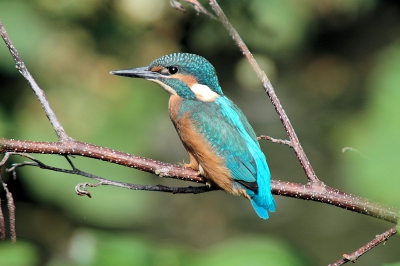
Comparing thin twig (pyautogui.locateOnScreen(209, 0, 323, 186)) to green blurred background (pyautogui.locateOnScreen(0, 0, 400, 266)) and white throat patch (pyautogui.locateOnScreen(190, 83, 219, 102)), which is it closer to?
green blurred background (pyautogui.locateOnScreen(0, 0, 400, 266))

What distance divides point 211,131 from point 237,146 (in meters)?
0.12

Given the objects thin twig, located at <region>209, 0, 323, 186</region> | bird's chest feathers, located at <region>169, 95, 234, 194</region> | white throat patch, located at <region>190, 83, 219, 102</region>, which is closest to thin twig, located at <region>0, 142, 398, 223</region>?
thin twig, located at <region>209, 0, 323, 186</region>

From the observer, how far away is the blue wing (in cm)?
204

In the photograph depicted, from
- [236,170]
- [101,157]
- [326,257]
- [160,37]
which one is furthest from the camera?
[326,257]

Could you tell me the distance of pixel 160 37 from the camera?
3609mm

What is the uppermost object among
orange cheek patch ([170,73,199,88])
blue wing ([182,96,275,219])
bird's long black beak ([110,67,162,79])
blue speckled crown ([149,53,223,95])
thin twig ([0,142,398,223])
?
blue speckled crown ([149,53,223,95])

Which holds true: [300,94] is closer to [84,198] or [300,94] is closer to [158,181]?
[158,181]

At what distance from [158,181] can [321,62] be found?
6.00 ft

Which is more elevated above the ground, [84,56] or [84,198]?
[84,56]

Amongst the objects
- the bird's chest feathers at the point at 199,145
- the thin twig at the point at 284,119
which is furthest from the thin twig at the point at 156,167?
the bird's chest feathers at the point at 199,145

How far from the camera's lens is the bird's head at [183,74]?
229cm

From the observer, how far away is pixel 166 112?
155 inches

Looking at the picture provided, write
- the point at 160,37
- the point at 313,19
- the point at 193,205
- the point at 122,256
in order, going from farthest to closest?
1. the point at 193,205
2. the point at 313,19
3. the point at 160,37
4. the point at 122,256

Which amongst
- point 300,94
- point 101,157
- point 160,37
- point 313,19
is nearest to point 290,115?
point 300,94
